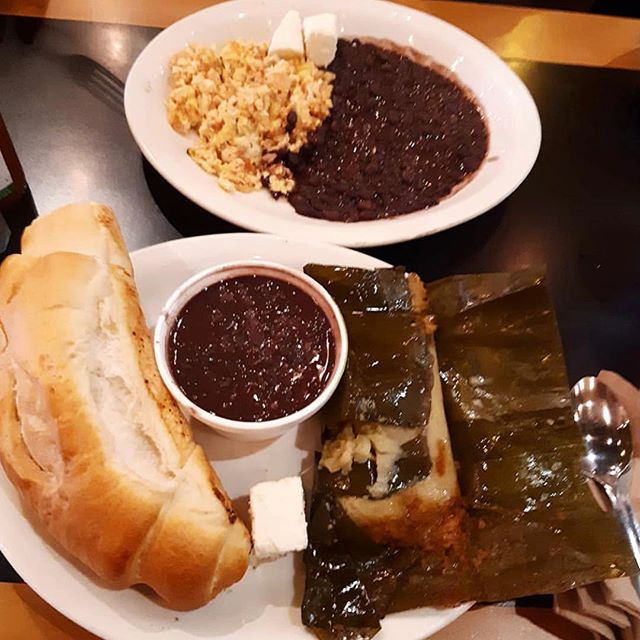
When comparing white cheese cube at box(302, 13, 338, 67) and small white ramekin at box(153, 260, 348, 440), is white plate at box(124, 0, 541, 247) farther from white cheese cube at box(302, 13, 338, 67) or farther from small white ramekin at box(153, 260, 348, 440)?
small white ramekin at box(153, 260, 348, 440)

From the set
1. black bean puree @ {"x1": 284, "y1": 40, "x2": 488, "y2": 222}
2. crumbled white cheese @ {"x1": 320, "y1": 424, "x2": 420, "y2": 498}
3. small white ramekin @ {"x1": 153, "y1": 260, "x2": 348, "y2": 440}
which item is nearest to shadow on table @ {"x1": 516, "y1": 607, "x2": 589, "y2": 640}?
crumbled white cheese @ {"x1": 320, "y1": 424, "x2": 420, "y2": 498}

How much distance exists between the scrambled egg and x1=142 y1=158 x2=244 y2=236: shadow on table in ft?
0.40

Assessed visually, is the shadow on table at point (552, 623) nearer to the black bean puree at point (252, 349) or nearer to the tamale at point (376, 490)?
the tamale at point (376, 490)

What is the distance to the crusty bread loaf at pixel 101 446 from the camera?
1.35 meters

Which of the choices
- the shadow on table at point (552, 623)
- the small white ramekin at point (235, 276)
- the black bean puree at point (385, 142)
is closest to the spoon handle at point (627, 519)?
the shadow on table at point (552, 623)

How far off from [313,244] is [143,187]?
701 mm

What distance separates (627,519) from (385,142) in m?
1.53

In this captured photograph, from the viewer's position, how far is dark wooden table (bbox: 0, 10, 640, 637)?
7.20 ft

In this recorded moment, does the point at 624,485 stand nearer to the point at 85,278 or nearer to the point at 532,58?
the point at 85,278

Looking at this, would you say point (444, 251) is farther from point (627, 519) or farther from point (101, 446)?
point (101, 446)

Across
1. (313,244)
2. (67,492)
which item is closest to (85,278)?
(67,492)

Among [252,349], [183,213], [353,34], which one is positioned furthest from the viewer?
[353,34]

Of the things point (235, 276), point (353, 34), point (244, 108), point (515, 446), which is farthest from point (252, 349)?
point (353, 34)

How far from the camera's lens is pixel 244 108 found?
7.84 ft
